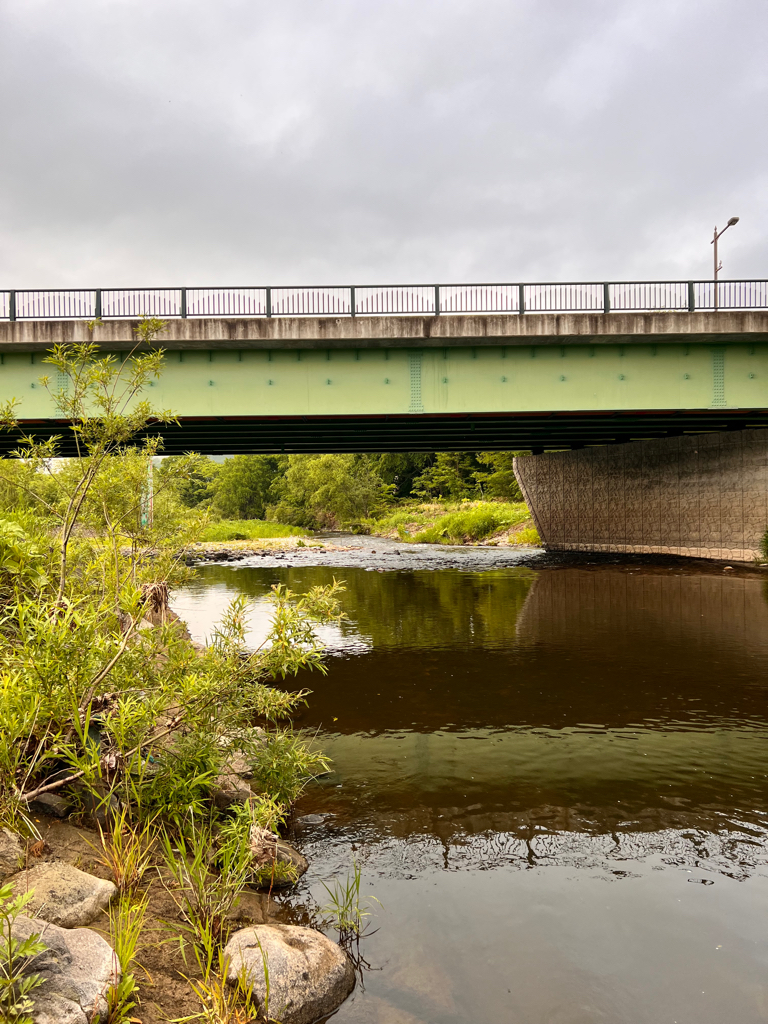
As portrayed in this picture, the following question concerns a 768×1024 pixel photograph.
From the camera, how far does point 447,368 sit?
932 inches

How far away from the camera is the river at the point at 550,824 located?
4336 mm

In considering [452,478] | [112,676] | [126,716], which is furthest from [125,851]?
[452,478]

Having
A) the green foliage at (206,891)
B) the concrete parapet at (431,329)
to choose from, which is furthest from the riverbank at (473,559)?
the green foliage at (206,891)

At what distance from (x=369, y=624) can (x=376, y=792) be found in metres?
9.94

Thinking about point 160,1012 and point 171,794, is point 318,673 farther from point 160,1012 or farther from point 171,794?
point 160,1012

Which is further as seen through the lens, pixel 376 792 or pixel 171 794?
pixel 376 792

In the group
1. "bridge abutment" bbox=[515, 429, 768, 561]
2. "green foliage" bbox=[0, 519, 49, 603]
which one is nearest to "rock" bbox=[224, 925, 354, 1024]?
"green foliage" bbox=[0, 519, 49, 603]

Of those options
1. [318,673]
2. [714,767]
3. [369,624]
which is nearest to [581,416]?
[369,624]

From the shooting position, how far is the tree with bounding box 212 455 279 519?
362ft

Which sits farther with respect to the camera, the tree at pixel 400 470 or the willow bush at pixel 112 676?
the tree at pixel 400 470

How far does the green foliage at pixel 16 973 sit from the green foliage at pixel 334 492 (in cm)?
7606

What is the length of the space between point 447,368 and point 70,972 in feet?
71.6

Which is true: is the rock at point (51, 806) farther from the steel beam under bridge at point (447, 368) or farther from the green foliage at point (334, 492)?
the green foliage at point (334, 492)

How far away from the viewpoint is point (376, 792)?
280 inches
